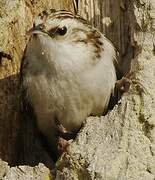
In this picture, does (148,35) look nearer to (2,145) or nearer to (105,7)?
(105,7)

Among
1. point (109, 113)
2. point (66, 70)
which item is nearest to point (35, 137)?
point (66, 70)

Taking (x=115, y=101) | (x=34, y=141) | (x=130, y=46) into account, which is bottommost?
(x=34, y=141)

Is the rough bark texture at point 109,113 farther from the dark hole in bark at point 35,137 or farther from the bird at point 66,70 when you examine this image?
the bird at point 66,70

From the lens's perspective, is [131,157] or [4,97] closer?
[131,157]

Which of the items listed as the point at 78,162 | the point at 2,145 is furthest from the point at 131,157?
the point at 2,145

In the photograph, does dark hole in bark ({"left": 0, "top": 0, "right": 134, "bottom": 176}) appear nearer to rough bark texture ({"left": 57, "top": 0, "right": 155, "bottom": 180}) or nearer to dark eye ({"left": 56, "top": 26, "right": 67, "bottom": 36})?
rough bark texture ({"left": 57, "top": 0, "right": 155, "bottom": 180})

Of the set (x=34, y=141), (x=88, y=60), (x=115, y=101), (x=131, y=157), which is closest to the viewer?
(x=131, y=157)
